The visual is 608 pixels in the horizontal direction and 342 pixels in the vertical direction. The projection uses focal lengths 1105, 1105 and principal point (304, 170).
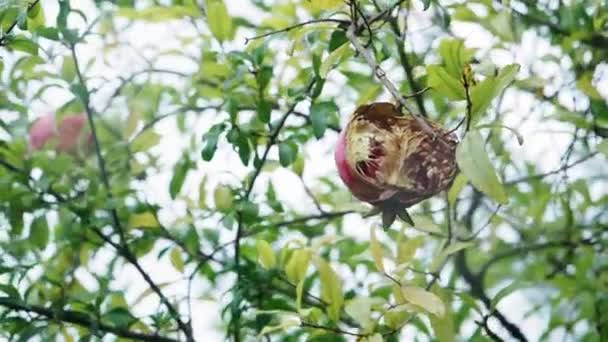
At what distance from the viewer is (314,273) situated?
1.22 metres

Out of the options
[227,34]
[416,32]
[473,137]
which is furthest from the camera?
[416,32]

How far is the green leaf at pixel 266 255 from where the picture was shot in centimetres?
104

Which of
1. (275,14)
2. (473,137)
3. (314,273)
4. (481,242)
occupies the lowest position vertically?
(473,137)

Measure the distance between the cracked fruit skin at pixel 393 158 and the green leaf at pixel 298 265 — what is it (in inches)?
9.7

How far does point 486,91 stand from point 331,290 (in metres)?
0.30

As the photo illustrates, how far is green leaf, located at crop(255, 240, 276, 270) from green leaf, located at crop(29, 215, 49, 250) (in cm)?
24

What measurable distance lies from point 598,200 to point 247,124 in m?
0.55

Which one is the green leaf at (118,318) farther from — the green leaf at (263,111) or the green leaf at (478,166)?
the green leaf at (478,166)

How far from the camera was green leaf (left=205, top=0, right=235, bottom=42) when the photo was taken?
1064 millimetres

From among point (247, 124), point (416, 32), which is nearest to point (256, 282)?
point (247, 124)

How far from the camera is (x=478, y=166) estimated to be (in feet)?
2.29

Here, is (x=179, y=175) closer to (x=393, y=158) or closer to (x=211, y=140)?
(x=211, y=140)


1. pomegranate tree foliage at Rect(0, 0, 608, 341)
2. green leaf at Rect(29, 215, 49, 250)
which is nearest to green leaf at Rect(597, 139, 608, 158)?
pomegranate tree foliage at Rect(0, 0, 608, 341)

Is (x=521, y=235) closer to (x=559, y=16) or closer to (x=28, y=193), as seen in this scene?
(x=559, y=16)
